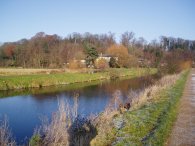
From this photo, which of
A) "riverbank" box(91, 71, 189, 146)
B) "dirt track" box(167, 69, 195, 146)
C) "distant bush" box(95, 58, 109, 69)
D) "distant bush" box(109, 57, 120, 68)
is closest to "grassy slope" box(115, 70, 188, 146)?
"riverbank" box(91, 71, 189, 146)


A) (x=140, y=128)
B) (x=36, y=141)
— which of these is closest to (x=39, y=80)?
(x=36, y=141)

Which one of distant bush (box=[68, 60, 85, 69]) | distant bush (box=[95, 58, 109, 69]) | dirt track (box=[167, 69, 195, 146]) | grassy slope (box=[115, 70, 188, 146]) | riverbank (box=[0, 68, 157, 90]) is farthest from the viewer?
distant bush (box=[95, 58, 109, 69])

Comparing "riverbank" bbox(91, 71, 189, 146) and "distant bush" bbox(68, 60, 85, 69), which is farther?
"distant bush" bbox(68, 60, 85, 69)

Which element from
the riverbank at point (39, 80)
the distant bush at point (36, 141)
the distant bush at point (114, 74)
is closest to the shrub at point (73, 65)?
the distant bush at point (114, 74)

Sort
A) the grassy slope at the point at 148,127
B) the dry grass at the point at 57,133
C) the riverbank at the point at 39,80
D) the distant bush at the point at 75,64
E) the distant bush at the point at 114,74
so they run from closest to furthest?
the grassy slope at the point at 148,127 → the dry grass at the point at 57,133 → the riverbank at the point at 39,80 → the distant bush at the point at 114,74 → the distant bush at the point at 75,64

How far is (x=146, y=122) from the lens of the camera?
10.7 meters

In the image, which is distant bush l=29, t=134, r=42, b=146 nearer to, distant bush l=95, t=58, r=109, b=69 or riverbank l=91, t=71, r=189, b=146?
riverbank l=91, t=71, r=189, b=146

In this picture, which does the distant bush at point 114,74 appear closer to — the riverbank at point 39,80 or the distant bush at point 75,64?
the riverbank at point 39,80

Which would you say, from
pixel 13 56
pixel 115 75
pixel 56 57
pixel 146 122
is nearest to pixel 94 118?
pixel 146 122

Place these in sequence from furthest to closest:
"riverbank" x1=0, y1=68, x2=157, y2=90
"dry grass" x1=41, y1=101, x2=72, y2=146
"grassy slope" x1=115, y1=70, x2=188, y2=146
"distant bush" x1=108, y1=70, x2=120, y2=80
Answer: "distant bush" x1=108, y1=70, x2=120, y2=80
"riverbank" x1=0, y1=68, x2=157, y2=90
"dry grass" x1=41, y1=101, x2=72, y2=146
"grassy slope" x1=115, y1=70, x2=188, y2=146

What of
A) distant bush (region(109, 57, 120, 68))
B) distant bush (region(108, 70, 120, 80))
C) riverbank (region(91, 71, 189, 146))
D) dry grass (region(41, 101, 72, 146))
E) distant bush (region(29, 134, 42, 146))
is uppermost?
distant bush (region(109, 57, 120, 68))

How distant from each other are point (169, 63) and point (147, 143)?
3781cm

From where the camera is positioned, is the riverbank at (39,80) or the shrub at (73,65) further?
the shrub at (73,65)

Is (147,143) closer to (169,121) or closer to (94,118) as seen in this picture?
(169,121)
